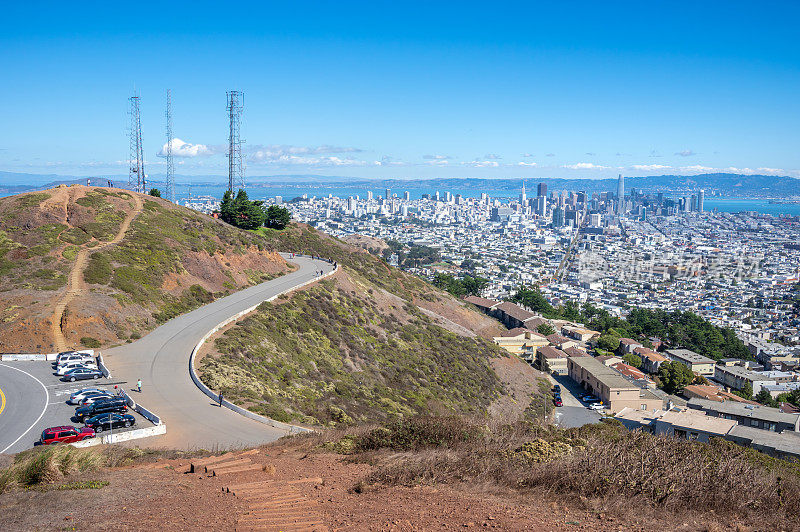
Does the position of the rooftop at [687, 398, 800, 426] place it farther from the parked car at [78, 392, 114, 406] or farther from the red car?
the red car

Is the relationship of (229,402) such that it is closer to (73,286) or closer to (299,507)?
(299,507)

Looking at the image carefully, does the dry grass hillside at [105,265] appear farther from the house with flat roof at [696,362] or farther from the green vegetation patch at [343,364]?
the house with flat roof at [696,362]

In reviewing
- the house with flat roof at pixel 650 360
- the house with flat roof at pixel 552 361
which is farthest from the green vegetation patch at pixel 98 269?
the house with flat roof at pixel 650 360

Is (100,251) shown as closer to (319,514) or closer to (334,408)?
(334,408)

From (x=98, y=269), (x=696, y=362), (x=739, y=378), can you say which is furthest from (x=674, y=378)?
(x=98, y=269)

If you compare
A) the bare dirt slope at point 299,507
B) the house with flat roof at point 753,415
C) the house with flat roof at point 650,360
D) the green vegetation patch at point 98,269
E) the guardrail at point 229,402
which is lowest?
the house with flat roof at point 650,360

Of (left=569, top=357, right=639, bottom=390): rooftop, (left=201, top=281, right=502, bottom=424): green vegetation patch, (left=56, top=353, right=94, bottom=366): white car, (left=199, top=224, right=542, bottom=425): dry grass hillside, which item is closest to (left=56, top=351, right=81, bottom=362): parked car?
(left=56, top=353, right=94, bottom=366): white car
